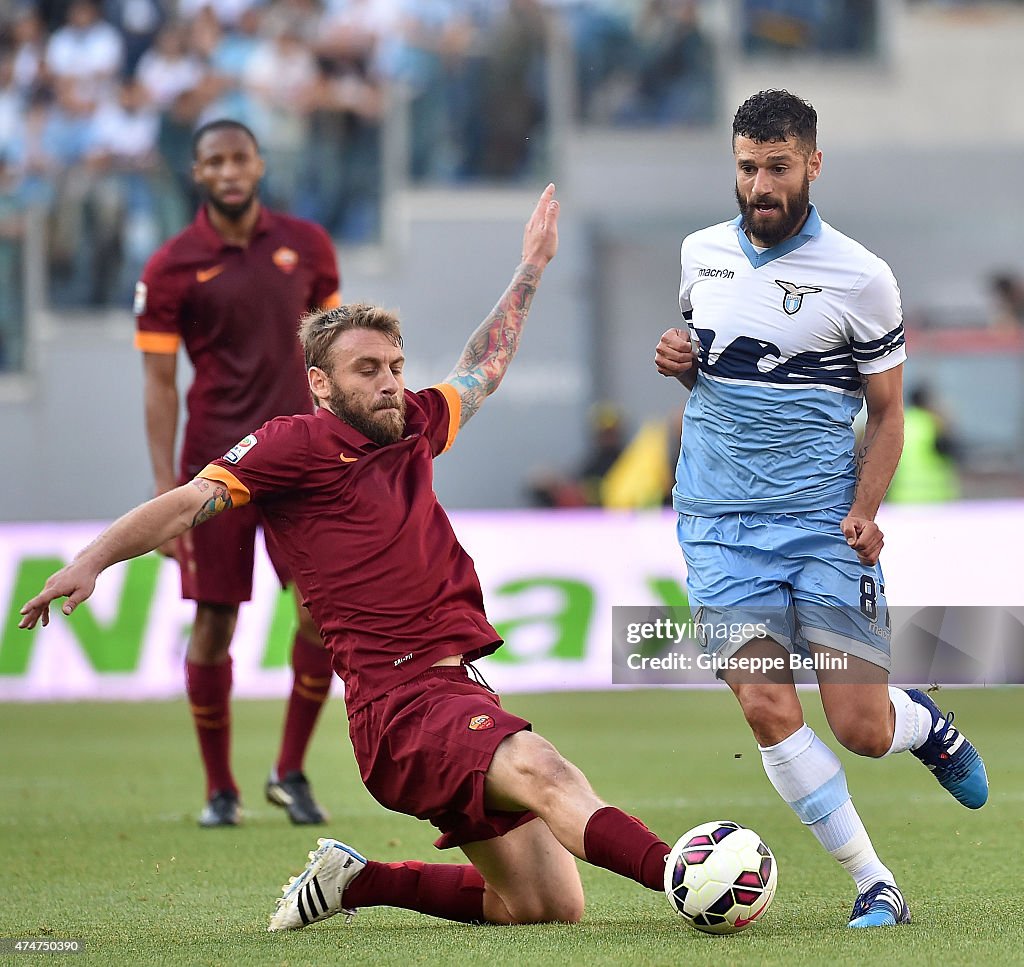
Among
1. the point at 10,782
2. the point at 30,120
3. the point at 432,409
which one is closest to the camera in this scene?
the point at 432,409

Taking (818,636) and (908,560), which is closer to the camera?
(818,636)

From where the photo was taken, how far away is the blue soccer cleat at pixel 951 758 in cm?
560

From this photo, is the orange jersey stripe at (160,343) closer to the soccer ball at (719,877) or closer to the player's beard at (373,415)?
the player's beard at (373,415)

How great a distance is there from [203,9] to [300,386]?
11.7 metres

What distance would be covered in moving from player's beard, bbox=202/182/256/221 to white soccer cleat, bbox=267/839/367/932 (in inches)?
126

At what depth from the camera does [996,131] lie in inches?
798

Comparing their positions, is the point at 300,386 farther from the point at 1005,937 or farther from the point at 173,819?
the point at 1005,937

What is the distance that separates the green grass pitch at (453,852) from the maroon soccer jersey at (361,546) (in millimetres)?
775

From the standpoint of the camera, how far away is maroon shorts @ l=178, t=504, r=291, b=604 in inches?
297

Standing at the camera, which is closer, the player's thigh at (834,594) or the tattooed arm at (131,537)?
the tattooed arm at (131,537)

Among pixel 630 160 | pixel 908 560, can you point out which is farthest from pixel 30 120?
pixel 908 560

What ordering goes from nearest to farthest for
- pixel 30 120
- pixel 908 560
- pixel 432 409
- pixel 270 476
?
pixel 270 476 → pixel 432 409 → pixel 908 560 → pixel 30 120

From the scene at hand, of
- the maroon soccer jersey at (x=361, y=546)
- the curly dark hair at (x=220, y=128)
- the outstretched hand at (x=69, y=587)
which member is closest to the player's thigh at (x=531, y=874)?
the maroon soccer jersey at (x=361, y=546)
